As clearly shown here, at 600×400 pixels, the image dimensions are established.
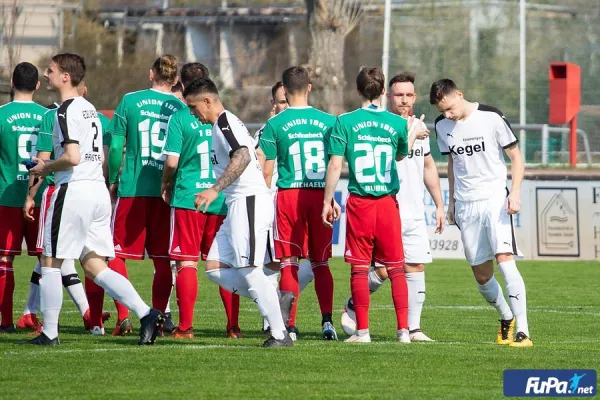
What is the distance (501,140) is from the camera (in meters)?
10.8

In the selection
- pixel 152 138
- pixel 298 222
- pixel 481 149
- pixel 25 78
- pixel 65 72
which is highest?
pixel 25 78

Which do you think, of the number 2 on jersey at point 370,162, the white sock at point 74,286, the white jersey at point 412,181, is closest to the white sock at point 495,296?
the white jersey at point 412,181

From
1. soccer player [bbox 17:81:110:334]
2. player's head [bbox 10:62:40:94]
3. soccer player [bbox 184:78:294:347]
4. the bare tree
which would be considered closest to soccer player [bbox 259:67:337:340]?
soccer player [bbox 184:78:294:347]

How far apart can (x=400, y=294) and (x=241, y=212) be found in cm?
169

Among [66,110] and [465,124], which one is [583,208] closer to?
[465,124]

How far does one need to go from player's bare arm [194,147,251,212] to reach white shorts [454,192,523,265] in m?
2.20

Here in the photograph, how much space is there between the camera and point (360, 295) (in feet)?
34.7

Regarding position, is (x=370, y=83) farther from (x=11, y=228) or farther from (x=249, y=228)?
(x=11, y=228)

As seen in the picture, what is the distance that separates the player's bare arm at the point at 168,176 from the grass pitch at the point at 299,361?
48.4 inches

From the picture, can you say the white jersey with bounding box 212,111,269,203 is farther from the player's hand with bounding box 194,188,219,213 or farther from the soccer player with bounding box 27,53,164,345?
the soccer player with bounding box 27,53,164,345

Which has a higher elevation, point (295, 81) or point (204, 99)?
point (295, 81)

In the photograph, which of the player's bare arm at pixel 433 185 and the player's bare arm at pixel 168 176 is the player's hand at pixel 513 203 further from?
the player's bare arm at pixel 168 176

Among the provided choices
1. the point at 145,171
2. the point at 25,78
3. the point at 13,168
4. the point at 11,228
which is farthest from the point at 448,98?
the point at 11,228

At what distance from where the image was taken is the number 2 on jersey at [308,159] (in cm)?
1118
